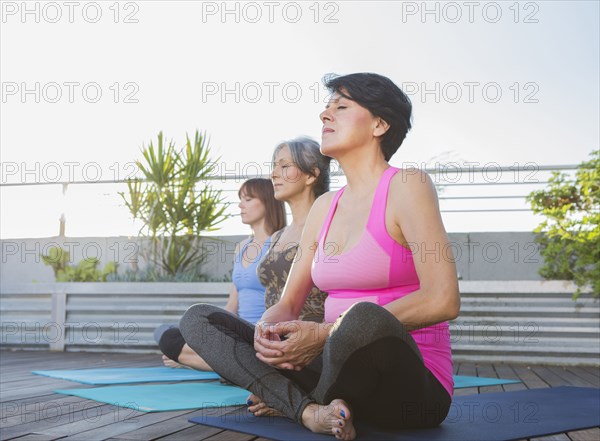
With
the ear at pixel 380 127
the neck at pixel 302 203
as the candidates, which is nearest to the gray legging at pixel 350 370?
the ear at pixel 380 127

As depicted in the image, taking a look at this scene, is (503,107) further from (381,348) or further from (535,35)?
(381,348)

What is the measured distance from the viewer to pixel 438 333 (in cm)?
181

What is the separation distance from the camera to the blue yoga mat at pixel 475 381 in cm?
324

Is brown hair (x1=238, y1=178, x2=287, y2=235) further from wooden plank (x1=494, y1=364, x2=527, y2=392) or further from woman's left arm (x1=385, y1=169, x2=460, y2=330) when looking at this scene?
woman's left arm (x1=385, y1=169, x2=460, y2=330)

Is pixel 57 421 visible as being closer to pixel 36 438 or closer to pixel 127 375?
pixel 36 438

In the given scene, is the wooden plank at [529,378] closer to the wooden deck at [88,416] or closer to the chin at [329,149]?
the wooden deck at [88,416]

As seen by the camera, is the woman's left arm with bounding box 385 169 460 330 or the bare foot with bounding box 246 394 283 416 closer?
the woman's left arm with bounding box 385 169 460 330

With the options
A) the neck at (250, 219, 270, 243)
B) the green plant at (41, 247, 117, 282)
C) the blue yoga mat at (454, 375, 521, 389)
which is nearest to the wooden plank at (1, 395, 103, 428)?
the neck at (250, 219, 270, 243)

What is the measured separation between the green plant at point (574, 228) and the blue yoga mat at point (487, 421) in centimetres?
188

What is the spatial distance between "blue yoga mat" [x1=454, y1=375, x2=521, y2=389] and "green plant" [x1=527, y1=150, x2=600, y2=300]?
4.26ft

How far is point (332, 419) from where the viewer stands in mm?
1635

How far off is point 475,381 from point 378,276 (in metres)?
1.96

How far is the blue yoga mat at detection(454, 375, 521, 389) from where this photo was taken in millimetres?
3237

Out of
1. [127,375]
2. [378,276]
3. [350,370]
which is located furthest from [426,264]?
[127,375]
